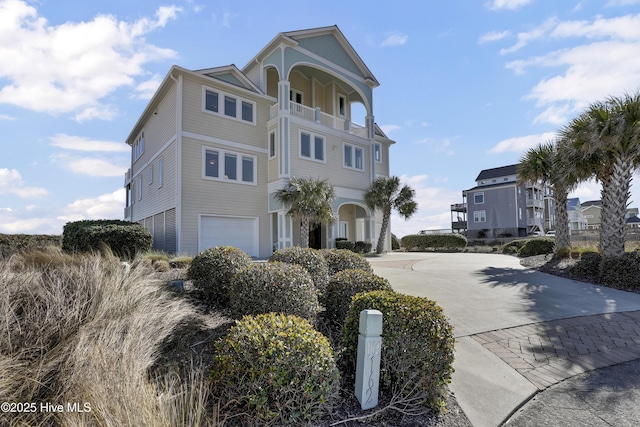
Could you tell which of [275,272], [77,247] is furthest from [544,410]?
[77,247]

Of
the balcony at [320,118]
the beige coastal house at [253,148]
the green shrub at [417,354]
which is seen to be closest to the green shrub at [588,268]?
the green shrub at [417,354]

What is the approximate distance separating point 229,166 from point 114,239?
6.51m

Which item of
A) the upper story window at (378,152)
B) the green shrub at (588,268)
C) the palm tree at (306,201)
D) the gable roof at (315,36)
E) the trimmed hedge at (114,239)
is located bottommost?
the green shrub at (588,268)

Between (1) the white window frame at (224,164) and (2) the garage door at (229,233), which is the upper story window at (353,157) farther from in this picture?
(2) the garage door at (229,233)

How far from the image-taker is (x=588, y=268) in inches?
392

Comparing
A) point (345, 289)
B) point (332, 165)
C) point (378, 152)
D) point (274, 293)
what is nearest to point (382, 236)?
point (332, 165)

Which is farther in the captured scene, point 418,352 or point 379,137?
point 379,137

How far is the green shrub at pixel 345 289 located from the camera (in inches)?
174

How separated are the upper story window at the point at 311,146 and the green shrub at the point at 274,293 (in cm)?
1404

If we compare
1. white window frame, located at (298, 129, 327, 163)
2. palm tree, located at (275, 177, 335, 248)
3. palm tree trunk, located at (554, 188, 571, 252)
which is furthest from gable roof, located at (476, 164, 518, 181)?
palm tree, located at (275, 177, 335, 248)

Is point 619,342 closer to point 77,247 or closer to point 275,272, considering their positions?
point 275,272

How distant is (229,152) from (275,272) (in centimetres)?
1331

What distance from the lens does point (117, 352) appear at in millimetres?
2838

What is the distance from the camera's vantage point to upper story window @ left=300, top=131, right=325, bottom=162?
1795 cm
